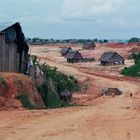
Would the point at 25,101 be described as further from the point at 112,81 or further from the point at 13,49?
the point at 112,81

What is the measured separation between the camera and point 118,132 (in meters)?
15.4

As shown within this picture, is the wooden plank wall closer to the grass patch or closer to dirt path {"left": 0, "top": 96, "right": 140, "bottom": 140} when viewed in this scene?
dirt path {"left": 0, "top": 96, "right": 140, "bottom": 140}

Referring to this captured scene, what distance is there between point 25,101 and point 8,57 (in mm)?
3158

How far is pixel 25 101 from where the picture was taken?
2041 centimetres

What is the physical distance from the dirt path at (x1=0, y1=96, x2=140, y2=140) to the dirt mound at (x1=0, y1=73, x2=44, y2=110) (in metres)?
1.29

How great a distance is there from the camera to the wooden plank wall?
22031 millimetres

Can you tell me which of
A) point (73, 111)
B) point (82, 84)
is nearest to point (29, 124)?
point (73, 111)

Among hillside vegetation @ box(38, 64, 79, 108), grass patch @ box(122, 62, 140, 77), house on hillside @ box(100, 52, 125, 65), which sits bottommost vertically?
grass patch @ box(122, 62, 140, 77)

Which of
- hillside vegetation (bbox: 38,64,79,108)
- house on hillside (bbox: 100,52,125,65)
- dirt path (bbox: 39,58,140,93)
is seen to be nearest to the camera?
hillside vegetation (bbox: 38,64,79,108)

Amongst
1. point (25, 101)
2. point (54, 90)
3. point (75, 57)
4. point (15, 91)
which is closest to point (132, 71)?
point (75, 57)

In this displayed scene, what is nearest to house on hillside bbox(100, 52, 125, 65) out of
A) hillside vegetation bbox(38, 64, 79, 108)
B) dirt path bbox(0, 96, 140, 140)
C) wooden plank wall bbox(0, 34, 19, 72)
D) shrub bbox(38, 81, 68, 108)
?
hillside vegetation bbox(38, 64, 79, 108)

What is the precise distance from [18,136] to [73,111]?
607 cm

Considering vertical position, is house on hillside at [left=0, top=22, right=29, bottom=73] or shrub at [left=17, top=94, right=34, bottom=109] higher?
house on hillside at [left=0, top=22, right=29, bottom=73]

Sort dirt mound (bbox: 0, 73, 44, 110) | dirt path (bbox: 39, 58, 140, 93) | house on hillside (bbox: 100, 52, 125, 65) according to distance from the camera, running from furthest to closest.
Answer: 1. house on hillside (bbox: 100, 52, 125, 65)
2. dirt path (bbox: 39, 58, 140, 93)
3. dirt mound (bbox: 0, 73, 44, 110)
